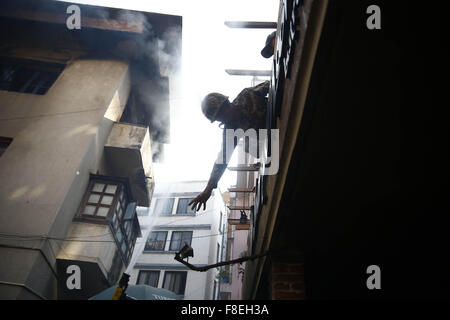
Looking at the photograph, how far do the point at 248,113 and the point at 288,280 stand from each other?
1988 millimetres

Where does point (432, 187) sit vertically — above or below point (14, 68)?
below

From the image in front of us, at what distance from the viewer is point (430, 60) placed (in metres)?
1.30

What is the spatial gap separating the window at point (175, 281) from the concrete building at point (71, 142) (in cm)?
929

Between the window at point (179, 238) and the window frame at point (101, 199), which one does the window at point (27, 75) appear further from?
the window at point (179, 238)

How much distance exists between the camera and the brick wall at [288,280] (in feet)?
9.48

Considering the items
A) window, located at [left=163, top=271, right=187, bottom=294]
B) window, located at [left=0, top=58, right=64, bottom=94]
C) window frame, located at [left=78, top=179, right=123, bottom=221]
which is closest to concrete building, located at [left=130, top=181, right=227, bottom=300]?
window, located at [left=163, top=271, right=187, bottom=294]

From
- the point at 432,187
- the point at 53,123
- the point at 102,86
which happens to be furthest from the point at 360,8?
the point at 102,86

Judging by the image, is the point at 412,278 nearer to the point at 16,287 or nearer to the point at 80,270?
the point at 16,287

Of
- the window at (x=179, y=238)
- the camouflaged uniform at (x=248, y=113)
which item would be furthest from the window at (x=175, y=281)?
the camouflaged uniform at (x=248, y=113)

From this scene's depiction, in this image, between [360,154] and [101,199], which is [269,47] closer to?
[360,154]

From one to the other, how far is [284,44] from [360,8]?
919 millimetres

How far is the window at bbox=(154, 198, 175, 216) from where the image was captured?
82.1ft

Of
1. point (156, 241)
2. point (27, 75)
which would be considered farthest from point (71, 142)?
point (156, 241)

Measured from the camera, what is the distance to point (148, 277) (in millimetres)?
20906
